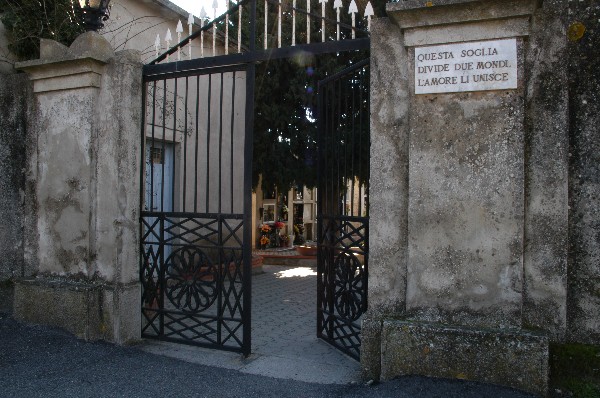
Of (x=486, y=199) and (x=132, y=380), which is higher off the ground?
(x=486, y=199)

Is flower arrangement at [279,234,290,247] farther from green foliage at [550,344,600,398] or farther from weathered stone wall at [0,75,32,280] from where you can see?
green foliage at [550,344,600,398]

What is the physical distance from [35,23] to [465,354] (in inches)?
255

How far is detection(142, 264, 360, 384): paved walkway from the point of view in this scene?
4828 millimetres

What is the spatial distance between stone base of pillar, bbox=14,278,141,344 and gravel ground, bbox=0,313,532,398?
5.9 inches

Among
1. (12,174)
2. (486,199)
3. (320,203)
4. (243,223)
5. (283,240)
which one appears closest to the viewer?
(486,199)

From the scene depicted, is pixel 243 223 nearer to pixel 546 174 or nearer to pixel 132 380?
pixel 132 380

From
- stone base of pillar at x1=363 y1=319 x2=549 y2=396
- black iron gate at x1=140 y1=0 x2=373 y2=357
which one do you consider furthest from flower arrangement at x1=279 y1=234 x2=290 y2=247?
stone base of pillar at x1=363 y1=319 x2=549 y2=396

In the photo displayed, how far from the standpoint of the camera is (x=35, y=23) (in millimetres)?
6738

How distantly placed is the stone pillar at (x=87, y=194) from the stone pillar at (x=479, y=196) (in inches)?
115

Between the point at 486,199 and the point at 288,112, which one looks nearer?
the point at 486,199

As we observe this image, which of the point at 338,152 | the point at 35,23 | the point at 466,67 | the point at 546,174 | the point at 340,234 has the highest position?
the point at 35,23

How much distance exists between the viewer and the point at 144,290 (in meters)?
5.86

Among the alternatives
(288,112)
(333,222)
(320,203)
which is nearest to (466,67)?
(333,222)

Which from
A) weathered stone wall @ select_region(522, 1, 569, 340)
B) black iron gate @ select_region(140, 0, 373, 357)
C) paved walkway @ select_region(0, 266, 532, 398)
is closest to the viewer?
weathered stone wall @ select_region(522, 1, 569, 340)
